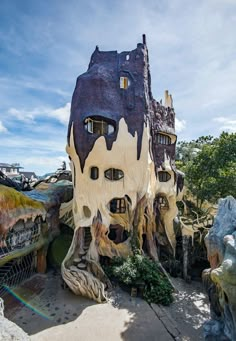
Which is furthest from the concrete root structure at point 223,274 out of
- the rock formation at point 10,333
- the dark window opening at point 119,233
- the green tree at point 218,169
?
the dark window opening at point 119,233

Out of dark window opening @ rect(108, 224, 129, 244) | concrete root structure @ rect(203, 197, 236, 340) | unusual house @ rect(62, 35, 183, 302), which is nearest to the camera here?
concrete root structure @ rect(203, 197, 236, 340)

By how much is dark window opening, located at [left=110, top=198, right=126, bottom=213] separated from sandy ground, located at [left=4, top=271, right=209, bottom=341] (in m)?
5.18

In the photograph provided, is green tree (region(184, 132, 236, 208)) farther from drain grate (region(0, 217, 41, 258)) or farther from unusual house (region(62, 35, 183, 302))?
drain grate (region(0, 217, 41, 258))

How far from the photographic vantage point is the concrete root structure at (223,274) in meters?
5.75

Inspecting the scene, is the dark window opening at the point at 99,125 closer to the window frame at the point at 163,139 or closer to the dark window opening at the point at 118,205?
the window frame at the point at 163,139

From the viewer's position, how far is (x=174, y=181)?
18.1 metres

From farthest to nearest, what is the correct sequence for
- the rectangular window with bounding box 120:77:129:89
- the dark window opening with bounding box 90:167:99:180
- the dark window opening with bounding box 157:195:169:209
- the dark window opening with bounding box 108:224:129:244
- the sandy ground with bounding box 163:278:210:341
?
the dark window opening with bounding box 157:195:169:209
the dark window opening with bounding box 108:224:129:244
the rectangular window with bounding box 120:77:129:89
the dark window opening with bounding box 90:167:99:180
the sandy ground with bounding box 163:278:210:341

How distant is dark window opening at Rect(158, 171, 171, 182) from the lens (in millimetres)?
17812

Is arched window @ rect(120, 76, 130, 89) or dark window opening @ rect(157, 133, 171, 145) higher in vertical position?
arched window @ rect(120, 76, 130, 89)

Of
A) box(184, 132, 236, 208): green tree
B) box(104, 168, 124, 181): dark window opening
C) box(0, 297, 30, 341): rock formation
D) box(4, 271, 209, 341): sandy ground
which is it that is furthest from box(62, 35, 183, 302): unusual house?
box(0, 297, 30, 341): rock formation

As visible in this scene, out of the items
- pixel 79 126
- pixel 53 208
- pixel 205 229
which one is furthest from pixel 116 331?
pixel 79 126

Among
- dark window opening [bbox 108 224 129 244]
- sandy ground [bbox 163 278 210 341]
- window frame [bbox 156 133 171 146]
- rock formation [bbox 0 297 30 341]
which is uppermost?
window frame [bbox 156 133 171 146]

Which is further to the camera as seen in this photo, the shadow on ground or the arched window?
the arched window

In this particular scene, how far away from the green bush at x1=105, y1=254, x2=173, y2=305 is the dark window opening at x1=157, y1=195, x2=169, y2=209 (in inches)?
217
